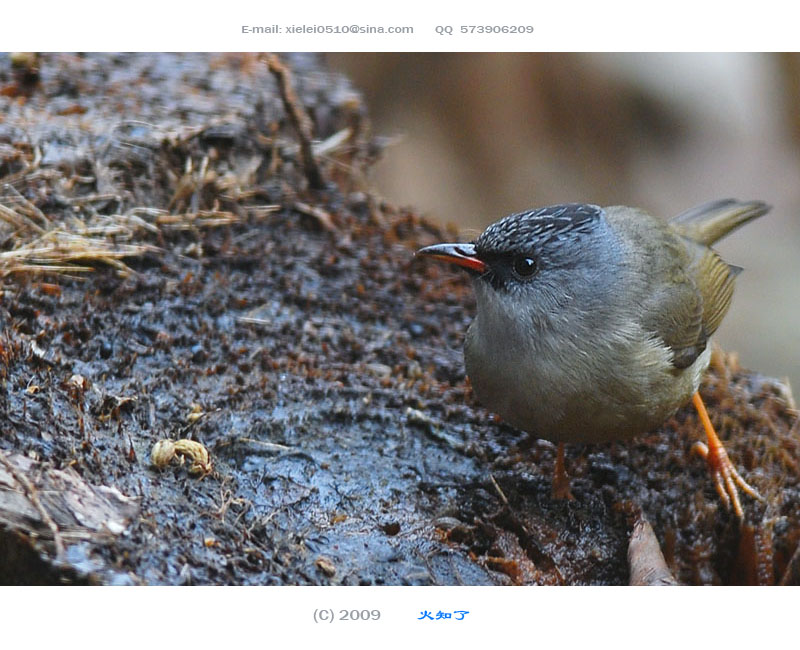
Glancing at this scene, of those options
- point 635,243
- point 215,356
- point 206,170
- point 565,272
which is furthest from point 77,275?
point 635,243

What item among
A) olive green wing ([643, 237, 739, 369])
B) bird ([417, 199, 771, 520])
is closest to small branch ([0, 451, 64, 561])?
bird ([417, 199, 771, 520])

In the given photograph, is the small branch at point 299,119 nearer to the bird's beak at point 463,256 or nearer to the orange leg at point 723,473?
the bird's beak at point 463,256

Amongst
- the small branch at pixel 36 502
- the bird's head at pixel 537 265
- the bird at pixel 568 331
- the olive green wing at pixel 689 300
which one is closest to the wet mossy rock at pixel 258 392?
the small branch at pixel 36 502

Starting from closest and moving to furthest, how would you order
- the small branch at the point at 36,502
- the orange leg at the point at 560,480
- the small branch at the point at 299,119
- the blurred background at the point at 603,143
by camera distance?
the small branch at the point at 36,502
the orange leg at the point at 560,480
the small branch at the point at 299,119
the blurred background at the point at 603,143

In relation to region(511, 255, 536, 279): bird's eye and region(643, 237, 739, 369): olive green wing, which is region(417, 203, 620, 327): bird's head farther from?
region(643, 237, 739, 369): olive green wing

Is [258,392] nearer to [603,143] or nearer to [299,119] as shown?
[299,119]
